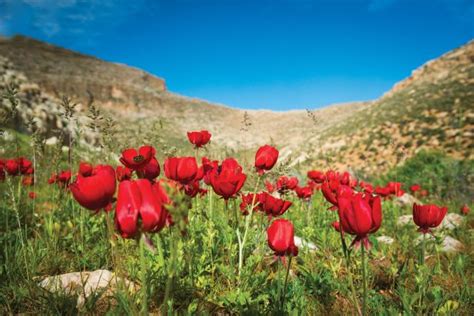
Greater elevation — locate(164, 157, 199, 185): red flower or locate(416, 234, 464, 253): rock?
locate(164, 157, 199, 185): red flower

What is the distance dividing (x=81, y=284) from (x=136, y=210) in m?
1.64

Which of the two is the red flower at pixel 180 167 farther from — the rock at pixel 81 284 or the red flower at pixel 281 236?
the rock at pixel 81 284

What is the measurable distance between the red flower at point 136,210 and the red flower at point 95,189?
0.11m

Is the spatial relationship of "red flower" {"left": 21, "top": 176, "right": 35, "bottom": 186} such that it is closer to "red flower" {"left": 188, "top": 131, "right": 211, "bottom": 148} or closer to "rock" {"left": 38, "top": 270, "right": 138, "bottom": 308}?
"rock" {"left": 38, "top": 270, "right": 138, "bottom": 308}

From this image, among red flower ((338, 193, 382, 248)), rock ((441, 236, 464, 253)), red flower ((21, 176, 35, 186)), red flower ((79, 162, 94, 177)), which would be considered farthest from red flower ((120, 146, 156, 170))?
rock ((441, 236, 464, 253))

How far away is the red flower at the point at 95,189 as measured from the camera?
115 centimetres

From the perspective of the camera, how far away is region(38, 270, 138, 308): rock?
2.08m

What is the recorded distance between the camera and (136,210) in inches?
43.1

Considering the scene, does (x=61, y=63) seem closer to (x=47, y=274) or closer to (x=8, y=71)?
(x=8, y=71)

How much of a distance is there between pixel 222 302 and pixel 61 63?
48592mm

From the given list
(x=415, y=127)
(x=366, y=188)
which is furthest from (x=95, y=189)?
(x=415, y=127)

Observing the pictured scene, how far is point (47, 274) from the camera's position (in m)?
2.60

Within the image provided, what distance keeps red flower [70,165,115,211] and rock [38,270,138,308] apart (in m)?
1.08

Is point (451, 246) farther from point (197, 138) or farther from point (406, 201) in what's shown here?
point (197, 138)
